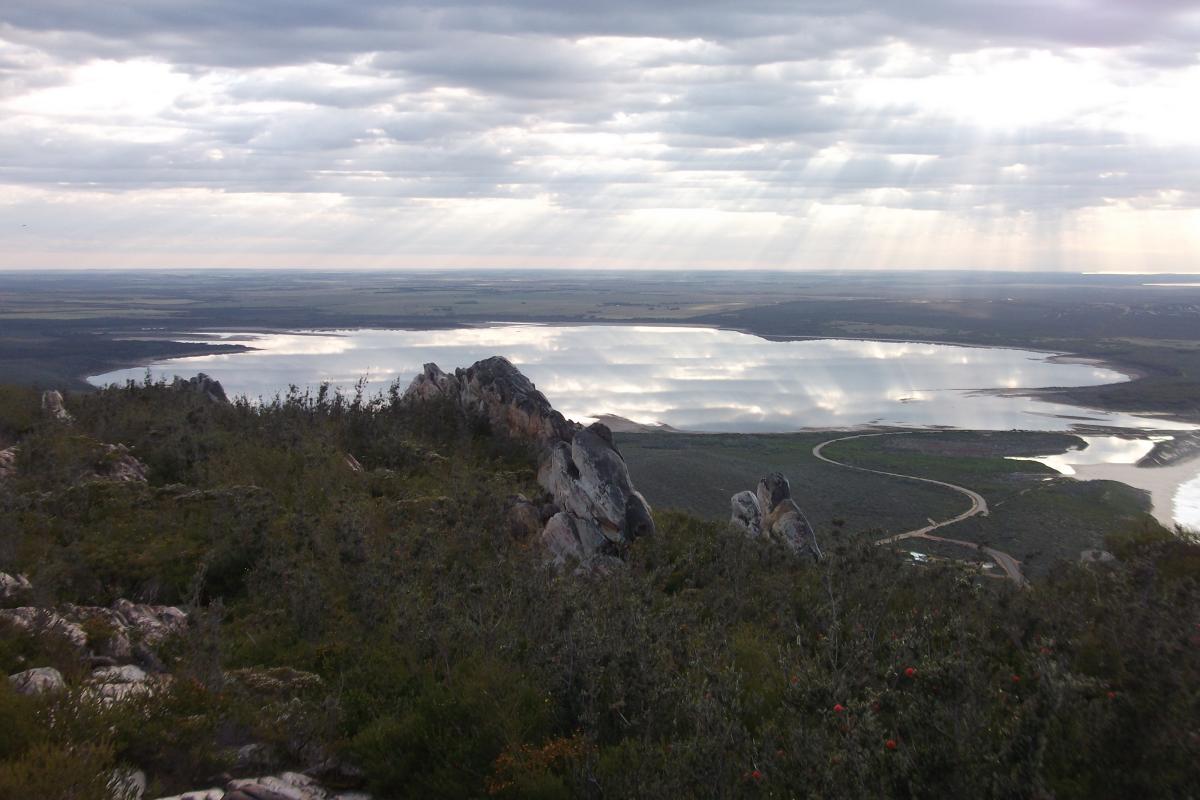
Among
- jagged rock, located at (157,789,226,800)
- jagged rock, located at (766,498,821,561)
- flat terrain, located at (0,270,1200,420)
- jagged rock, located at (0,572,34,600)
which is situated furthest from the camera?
flat terrain, located at (0,270,1200,420)

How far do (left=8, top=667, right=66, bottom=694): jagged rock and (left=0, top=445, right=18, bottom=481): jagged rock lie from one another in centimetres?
942

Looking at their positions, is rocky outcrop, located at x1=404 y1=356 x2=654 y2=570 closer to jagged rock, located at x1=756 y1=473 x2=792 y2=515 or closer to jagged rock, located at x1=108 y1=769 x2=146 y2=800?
jagged rock, located at x1=756 y1=473 x2=792 y2=515

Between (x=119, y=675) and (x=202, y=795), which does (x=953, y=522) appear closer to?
(x=119, y=675)

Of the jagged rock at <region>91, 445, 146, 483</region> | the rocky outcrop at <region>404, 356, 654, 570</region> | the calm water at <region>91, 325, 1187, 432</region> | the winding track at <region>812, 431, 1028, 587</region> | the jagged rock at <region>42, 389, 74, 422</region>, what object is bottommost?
the winding track at <region>812, 431, 1028, 587</region>

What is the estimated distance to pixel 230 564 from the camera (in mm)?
12883

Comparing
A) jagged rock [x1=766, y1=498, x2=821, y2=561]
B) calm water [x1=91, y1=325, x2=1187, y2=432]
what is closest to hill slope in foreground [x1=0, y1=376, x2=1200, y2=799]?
jagged rock [x1=766, y1=498, x2=821, y2=561]

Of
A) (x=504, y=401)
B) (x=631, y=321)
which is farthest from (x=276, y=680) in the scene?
(x=631, y=321)

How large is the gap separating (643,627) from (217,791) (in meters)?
3.86

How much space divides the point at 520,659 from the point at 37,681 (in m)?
4.22

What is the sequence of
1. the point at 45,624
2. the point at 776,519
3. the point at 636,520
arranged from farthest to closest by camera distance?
the point at 776,519
the point at 636,520
the point at 45,624

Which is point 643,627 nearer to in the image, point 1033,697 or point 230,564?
point 1033,697

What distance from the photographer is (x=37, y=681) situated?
7.16 m

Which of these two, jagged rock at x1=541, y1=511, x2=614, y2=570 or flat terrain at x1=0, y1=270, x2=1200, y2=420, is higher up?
flat terrain at x1=0, y1=270, x2=1200, y2=420

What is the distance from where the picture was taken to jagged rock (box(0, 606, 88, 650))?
827 centimetres
